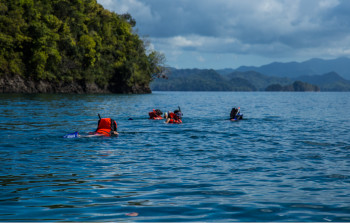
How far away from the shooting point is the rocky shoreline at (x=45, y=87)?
77250mm

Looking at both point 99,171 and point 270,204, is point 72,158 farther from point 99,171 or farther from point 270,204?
point 270,204

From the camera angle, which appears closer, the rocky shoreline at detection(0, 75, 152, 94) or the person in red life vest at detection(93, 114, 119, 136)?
the person in red life vest at detection(93, 114, 119, 136)

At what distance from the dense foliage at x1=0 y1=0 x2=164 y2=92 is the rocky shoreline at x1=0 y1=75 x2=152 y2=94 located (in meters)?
1.01

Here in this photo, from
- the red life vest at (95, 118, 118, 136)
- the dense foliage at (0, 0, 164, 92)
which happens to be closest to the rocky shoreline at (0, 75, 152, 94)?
the dense foliage at (0, 0, 164, 92)

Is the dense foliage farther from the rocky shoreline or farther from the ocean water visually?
the ocean water

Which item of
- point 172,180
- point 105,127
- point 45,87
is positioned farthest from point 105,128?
point 45,87

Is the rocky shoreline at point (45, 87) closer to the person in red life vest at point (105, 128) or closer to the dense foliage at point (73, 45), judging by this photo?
the dense foliage at point (73, 45)

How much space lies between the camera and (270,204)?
25.8ft

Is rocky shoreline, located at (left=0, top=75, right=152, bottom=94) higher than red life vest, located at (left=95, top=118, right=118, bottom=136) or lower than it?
higher

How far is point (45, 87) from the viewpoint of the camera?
86.4 m

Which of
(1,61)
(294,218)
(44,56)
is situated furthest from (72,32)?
(294,218)

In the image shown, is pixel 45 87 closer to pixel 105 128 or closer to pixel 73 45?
pixel 73 45

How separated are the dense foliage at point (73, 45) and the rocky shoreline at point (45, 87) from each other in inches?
39.7

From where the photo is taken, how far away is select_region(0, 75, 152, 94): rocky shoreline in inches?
3041
